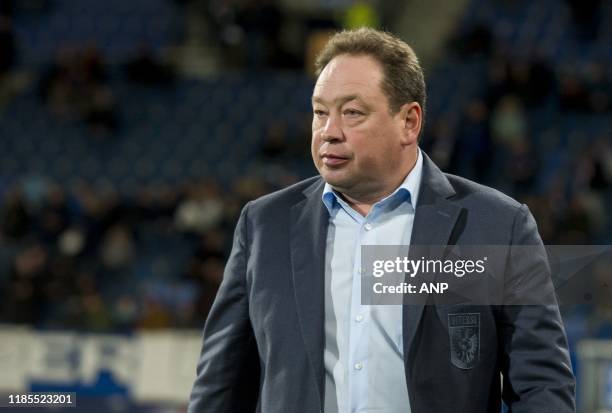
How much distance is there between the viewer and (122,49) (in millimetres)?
14906

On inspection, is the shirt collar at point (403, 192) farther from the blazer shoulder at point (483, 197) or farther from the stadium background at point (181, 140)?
the stadium background at point (181, 140)

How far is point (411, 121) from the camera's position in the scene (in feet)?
9.64

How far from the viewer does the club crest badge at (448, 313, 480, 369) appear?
2707mm

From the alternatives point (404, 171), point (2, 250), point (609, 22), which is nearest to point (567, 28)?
point (609, 22)

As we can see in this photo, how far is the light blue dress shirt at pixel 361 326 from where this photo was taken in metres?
2.71

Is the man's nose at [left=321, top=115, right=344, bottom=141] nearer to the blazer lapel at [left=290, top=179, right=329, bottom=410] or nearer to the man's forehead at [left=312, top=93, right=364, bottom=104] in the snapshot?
the man's forehead at [left=312, top=93, right=364, bottom=104]

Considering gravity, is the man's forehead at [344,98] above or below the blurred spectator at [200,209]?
below

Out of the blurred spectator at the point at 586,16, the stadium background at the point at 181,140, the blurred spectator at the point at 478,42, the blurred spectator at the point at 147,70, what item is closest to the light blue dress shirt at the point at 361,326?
the stadium background at the point at 181,140

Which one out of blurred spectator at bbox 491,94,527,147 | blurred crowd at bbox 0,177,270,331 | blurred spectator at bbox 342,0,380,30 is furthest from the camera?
blurred spectator at bbox 342,0,380,30

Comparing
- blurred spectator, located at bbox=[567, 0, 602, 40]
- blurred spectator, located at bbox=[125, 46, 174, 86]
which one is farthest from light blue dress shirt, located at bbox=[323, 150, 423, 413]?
blurred spectator, located at bbox=[125, 46, 174, 86]

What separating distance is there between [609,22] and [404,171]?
11047mm

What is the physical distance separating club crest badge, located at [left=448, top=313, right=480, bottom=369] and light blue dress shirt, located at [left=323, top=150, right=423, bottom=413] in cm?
13

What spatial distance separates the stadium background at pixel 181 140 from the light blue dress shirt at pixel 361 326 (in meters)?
5.55

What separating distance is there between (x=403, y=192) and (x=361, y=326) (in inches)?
15.3
